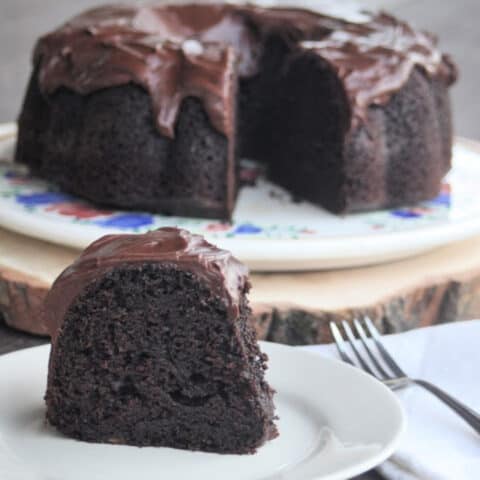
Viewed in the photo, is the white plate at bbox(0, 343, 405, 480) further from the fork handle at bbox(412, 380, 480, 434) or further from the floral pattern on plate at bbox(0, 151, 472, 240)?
the floral pattern on plate at bbox(0, 151, 472, 240)

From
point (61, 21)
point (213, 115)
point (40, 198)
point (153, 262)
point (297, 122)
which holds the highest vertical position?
point (153, 262)

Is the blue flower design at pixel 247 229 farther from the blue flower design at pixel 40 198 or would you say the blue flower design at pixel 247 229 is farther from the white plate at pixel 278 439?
the white plate at pixel 278 439

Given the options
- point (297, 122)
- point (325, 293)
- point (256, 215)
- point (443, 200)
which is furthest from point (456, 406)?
point (297, 122)

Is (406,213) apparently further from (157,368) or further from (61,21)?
(61,21)

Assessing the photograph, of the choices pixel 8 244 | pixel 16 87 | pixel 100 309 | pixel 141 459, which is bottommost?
pixel 16 87

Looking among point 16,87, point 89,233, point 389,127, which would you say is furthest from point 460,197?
point 16,87

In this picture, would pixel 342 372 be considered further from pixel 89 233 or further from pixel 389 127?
pixel 389 127

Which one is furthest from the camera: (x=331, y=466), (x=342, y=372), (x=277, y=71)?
(x=277, y=71)
